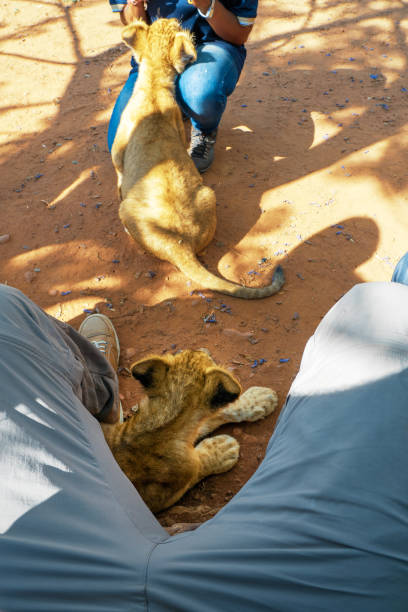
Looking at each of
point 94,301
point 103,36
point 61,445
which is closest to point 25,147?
point 94,301

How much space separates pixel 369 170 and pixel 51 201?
3652mm

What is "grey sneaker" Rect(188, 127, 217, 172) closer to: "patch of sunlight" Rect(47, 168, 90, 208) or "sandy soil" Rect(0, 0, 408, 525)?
"sandy soil" Rect(0, 0, 408, 525)

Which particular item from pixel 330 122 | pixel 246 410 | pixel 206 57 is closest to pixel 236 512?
pixel 246 410

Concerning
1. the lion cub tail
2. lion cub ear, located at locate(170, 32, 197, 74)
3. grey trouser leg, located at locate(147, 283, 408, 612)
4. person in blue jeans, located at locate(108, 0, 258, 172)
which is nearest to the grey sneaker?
person in blue jeans, located at locate(108, 0, 258, 172)

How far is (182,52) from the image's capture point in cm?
450

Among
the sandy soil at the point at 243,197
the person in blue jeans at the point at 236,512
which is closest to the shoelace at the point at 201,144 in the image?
the sandy soil at the point at 243,197

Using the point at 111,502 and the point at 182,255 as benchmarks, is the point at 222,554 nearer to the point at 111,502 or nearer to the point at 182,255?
the point at 111,502

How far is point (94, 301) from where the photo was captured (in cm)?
410

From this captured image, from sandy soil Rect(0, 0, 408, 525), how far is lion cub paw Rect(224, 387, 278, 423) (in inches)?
3.7

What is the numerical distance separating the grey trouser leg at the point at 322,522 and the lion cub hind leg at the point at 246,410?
4.07 ft

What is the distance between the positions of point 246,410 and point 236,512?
1636mm

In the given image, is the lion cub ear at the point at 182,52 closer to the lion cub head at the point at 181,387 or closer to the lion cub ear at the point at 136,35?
the lion cub ear at the point at 136,35

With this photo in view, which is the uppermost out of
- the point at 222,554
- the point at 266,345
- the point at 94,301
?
the point at 222,554

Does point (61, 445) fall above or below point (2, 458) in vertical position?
below
